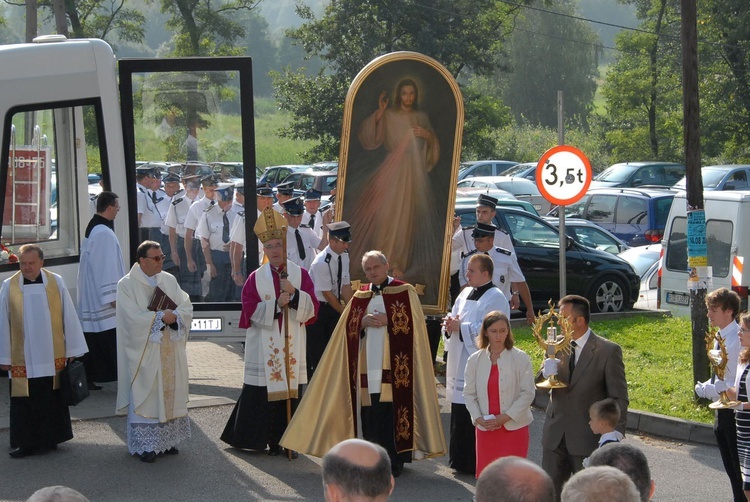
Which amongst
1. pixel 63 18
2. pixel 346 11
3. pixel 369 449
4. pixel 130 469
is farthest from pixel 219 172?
pixel 346 11

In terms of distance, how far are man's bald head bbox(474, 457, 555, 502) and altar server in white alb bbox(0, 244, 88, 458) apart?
6.25m

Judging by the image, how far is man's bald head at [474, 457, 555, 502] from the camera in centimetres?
366

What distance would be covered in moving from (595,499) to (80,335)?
6.51m

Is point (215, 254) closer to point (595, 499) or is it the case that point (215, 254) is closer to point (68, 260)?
point (68, 260)

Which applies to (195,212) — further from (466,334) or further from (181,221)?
(466,334)

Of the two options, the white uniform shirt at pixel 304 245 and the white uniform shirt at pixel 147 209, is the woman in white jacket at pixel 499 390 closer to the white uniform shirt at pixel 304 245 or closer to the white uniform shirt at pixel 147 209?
the white uniform shirt at pixel 304 245

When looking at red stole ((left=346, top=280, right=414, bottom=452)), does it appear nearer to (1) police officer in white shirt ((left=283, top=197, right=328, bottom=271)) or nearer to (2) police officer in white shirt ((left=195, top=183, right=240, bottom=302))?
(2) police officer in white shirt ((left=195, top=183, right=240, bottom=302))

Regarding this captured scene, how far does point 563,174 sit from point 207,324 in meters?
3.96

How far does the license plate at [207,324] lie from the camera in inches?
458

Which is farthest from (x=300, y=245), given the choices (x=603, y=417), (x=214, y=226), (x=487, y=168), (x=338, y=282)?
(x=487, y=168)

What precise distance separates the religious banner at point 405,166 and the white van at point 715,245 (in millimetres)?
4879

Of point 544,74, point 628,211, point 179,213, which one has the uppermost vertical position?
point 544,74

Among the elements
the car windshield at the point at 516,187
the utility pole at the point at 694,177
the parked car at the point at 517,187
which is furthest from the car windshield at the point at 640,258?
the car windshield at the point at 516,187

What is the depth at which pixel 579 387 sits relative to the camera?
23.7 ft
